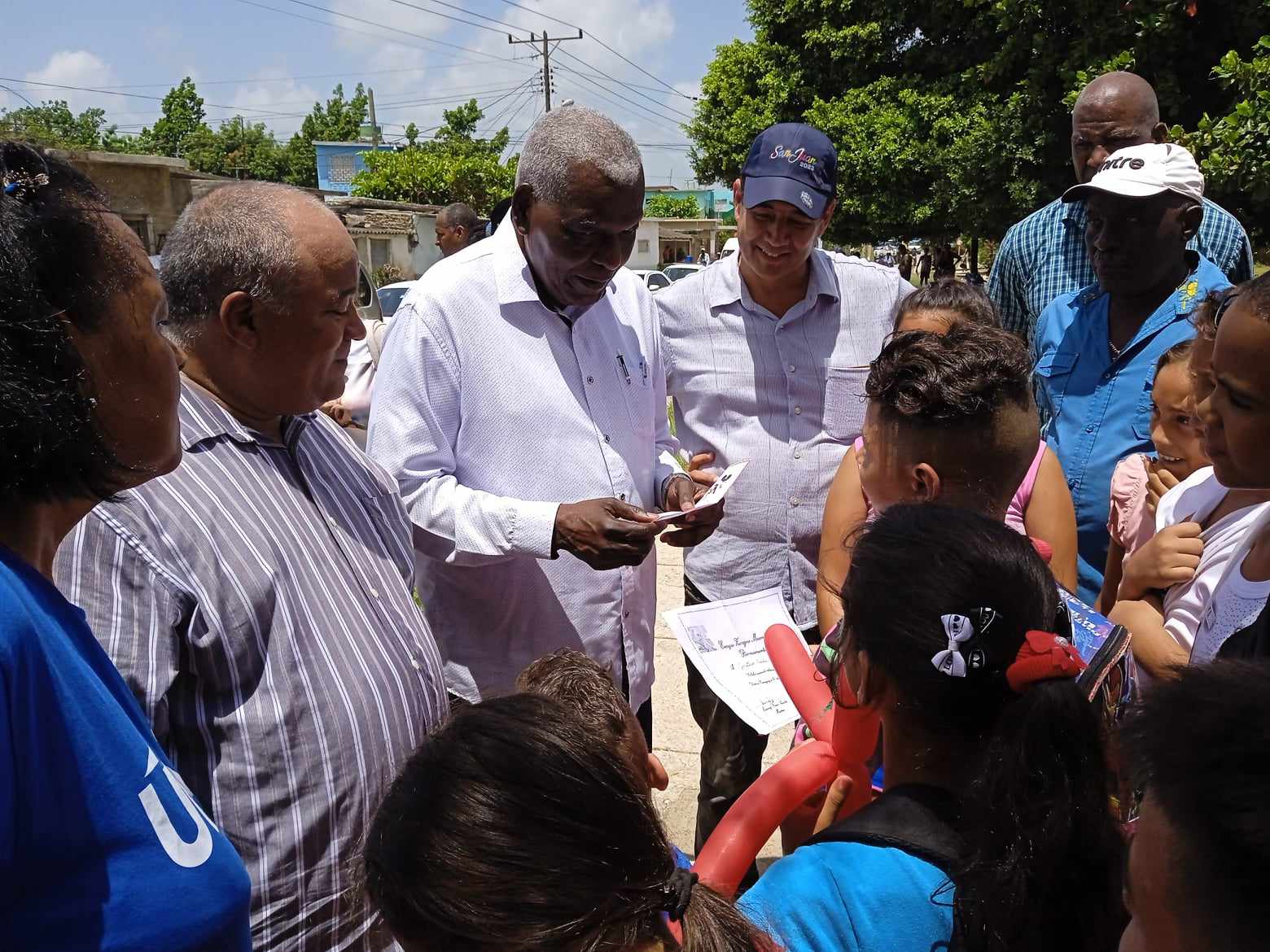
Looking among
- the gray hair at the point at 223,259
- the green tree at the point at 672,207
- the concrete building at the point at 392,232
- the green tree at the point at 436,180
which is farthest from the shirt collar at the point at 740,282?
the green tree at the point at 672,207

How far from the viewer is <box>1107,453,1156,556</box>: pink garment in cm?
259

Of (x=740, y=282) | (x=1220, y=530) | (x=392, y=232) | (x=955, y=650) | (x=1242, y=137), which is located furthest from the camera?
(x=392, y=232)

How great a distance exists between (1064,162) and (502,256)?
42.6 feet

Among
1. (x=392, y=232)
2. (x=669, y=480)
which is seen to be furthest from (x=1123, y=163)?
(x=392, y=232)

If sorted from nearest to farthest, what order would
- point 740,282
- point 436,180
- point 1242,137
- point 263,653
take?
point 263,653 < point 740,282 < point 1242,137 < point 436,180

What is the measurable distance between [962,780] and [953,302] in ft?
6.15

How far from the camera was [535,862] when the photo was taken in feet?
3.60

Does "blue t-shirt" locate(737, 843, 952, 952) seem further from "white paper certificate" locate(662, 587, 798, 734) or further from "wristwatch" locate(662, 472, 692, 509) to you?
"wristwatch" locate(662, 472, 692, 509)

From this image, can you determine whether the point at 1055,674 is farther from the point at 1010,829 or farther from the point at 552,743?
the point at 552,743

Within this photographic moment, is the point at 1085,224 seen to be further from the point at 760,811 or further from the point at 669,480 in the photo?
the point at 760,811

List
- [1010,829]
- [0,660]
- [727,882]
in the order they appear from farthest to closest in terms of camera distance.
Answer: [727,882] < [1010,829] < [0,660]

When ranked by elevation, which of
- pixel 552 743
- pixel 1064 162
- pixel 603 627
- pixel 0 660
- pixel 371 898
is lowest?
pixel 603 627

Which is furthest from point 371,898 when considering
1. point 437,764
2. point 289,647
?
point 289,647

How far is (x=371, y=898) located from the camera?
1222 millimetres
